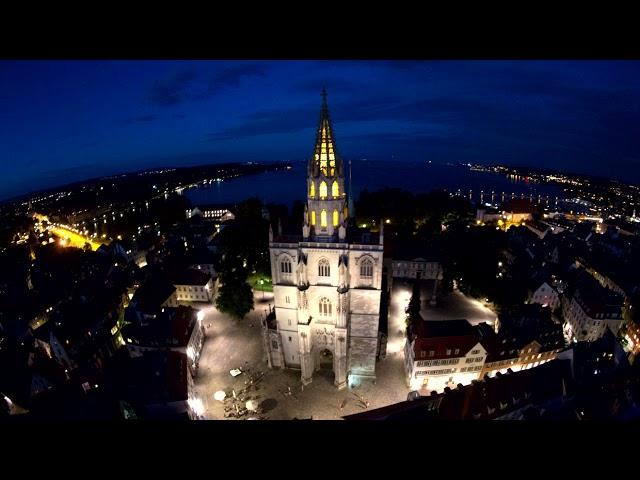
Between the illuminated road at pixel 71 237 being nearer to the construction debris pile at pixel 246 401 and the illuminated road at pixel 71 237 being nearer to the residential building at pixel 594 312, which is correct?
the construction debris pile at pixel 246 401

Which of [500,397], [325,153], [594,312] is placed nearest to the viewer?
[500,397]

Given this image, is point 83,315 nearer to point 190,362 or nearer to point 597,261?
point 190,362

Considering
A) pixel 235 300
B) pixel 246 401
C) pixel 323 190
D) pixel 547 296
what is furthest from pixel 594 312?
pixel 235 300

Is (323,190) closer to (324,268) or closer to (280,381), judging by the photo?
(324,268)

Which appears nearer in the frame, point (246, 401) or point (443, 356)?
point (246, 401)

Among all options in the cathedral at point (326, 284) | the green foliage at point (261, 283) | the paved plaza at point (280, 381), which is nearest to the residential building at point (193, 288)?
the paved plaza at point (280, 381)
